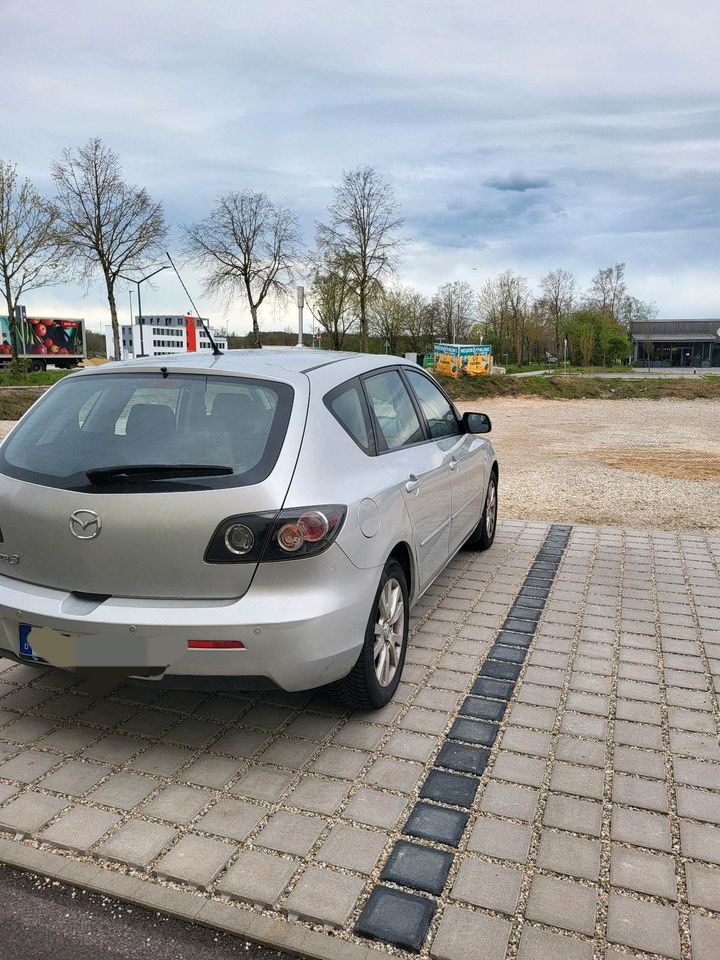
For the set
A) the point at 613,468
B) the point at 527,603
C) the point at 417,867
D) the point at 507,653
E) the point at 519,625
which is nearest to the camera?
the point at 417,867

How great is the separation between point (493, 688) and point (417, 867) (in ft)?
5.01

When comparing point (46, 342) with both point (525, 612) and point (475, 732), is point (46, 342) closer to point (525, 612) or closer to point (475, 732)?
point (525, 612)

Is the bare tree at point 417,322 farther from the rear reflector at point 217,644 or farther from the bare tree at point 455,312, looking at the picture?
the rear reflector at point 217,644

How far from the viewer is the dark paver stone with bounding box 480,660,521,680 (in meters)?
4.14

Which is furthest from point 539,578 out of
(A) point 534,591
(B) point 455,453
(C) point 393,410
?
(C) point 393,410

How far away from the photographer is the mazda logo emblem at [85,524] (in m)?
2.98

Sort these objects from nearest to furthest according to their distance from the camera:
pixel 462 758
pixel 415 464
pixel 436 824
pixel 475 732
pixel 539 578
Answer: pixel 436 824, pixel 462 758, pixel 475 732, pixel 415 464, pixel 539 578

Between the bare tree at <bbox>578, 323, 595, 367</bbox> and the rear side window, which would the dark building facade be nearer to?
the bare tree at <bbox>578, 323, 595, 367</bbox>

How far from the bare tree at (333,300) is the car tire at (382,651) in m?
37.4

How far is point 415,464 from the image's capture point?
4.21 meters

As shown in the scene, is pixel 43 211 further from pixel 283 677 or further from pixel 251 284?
pixel 283 677

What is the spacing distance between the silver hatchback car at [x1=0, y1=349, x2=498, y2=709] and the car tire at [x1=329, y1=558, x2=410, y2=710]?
0.04 feet

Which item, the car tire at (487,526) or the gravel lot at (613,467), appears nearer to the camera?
the car tire at (487,526)

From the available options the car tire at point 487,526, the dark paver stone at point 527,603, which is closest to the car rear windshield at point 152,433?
the dark paver stone at point 527,603
